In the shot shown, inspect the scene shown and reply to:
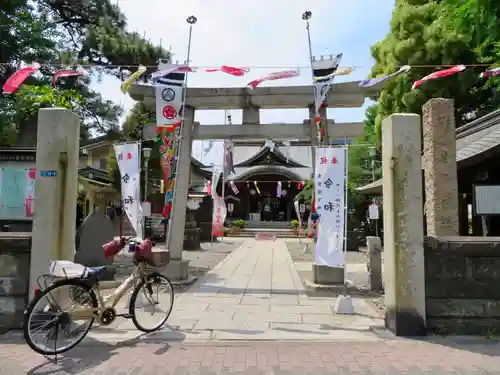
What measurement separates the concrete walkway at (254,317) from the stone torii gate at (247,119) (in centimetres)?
159

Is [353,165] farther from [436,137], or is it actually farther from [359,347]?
[359,347]

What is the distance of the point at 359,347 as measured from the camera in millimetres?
5117

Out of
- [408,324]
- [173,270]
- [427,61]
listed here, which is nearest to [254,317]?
[408,324]

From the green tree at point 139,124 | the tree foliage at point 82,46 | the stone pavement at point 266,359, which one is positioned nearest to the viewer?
the stone pavement at point 266,359

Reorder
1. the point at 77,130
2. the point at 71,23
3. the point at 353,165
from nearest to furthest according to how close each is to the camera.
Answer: the point at 77,130, the point at 71,23, the point at 353,165

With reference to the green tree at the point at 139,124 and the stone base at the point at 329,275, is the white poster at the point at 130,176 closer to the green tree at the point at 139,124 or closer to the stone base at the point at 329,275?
the stone base at the point at 329,275

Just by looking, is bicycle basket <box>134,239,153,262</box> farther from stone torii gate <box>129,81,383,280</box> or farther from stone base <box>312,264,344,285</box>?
stone base <box>312,264,344,285</box>

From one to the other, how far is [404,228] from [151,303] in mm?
3681

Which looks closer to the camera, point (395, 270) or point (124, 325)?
point (395, 270)

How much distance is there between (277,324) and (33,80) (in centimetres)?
1205

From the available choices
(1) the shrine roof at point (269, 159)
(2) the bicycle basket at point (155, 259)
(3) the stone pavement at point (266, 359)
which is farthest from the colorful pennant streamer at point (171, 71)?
(1) the shrine roof at point (269, 159)

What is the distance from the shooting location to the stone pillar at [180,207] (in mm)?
9305

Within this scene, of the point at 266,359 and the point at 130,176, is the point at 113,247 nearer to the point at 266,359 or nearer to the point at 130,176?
the point at 266,359

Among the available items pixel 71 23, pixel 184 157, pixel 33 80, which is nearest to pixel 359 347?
pixel 184 157
